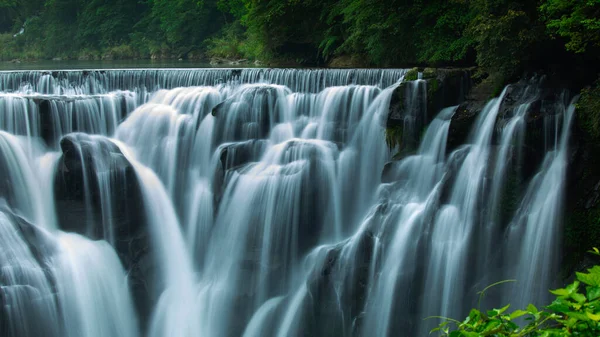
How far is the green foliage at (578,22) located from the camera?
9.50 m

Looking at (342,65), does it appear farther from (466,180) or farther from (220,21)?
(220,21)

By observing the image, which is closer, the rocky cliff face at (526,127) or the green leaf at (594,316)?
the green leaf at (594,316)

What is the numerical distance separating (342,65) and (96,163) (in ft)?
35.4

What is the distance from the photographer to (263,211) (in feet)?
39.7

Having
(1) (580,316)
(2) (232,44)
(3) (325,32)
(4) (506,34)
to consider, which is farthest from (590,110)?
(2) (232,44)

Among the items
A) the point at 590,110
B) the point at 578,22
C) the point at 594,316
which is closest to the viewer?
the point at 594,316

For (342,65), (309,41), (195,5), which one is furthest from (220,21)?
(342,65)

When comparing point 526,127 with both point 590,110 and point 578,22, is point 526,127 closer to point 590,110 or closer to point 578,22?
point 590,110

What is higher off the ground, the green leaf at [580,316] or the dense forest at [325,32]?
the dense forest at [325,32]

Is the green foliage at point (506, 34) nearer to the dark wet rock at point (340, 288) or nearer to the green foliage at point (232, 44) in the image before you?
the dark wet rock at point (340, 288)

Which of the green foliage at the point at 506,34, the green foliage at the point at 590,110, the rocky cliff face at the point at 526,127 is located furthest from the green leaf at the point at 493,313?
the green foliage at the point at 506,34

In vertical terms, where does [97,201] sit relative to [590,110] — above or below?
below

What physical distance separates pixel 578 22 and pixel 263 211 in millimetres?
6672

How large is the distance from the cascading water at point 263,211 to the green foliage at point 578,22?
1.15 m
